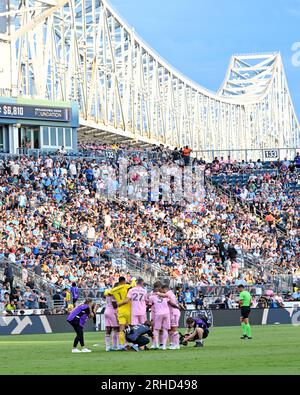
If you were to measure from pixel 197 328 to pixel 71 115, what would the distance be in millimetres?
43238

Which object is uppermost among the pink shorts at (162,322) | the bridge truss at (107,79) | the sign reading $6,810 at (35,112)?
the bridge truss at (107,79)

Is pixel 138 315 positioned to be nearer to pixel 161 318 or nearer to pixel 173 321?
pixel 161 318

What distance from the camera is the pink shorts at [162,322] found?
1179 inches

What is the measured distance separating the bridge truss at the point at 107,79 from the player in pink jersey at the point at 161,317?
41.4m

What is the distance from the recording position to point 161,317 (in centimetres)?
2995

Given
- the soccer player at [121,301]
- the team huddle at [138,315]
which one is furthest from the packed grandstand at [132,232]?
the soccer player at [121,301]

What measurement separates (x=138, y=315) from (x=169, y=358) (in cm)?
458

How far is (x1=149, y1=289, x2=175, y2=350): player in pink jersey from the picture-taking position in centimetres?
2997

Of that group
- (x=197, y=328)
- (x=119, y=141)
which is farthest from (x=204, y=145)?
(x=197, y=328)

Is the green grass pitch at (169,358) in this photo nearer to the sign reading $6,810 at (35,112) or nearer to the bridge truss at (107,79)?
the sign reading $6,810 at (35,112)

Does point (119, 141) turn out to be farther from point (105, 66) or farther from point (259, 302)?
point (259, 302)

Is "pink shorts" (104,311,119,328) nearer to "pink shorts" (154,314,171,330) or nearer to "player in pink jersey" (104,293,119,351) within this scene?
"player in pink jersey" (104,293,119,351)

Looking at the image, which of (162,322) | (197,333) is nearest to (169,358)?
(162,322)

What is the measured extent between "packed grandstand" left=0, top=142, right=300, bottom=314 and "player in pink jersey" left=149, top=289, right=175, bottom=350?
48.7 ft
